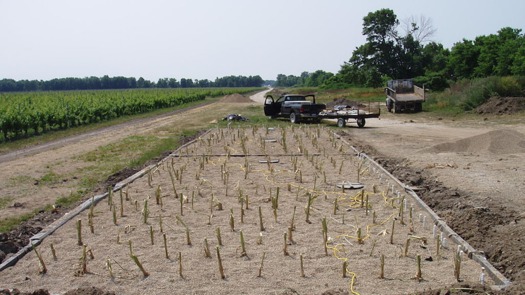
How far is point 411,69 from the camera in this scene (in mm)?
57656

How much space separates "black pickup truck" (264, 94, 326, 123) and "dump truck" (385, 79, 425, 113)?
558 centimetres

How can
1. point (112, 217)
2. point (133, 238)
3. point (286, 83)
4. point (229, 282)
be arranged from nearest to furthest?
point (229, 282) < point (133, 238) < point (112, 217) < point (286, 83)

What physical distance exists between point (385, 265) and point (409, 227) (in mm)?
1492

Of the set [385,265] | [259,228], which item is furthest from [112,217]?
[385,265]

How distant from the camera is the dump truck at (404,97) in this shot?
27234 millimetres

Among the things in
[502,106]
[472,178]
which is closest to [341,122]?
[502,106]

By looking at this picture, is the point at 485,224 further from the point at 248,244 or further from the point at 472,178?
the point at 472,178

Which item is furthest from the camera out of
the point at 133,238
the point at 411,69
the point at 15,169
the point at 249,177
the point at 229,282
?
the point at 411,69

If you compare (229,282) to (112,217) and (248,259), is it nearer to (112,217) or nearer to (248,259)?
(248,259)

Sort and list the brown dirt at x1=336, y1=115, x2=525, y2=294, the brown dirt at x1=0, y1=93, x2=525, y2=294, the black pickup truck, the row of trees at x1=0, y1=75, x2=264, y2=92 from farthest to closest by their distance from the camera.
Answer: the row of trees at x1=0, y1=75, x2=264, y2=92 → the black pickup truck → the brown dirt at x1=336, y1=115, x2=525, y2=294 → the brown dirt at x1=0, y1=93, x2=525, y2=294

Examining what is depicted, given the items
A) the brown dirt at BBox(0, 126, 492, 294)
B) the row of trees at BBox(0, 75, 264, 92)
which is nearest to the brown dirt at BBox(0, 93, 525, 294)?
the brown dirt at BBox(0, 126, 492, 294)

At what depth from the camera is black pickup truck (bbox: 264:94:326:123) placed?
22703mm

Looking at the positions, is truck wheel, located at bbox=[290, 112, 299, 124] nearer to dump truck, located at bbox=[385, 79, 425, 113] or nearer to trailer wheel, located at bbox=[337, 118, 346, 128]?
trailer wheel, located at bbox=[337, 118, 346, 128]

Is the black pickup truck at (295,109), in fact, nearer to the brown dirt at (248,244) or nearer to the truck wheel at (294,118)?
the truck wheel at (294,118)
